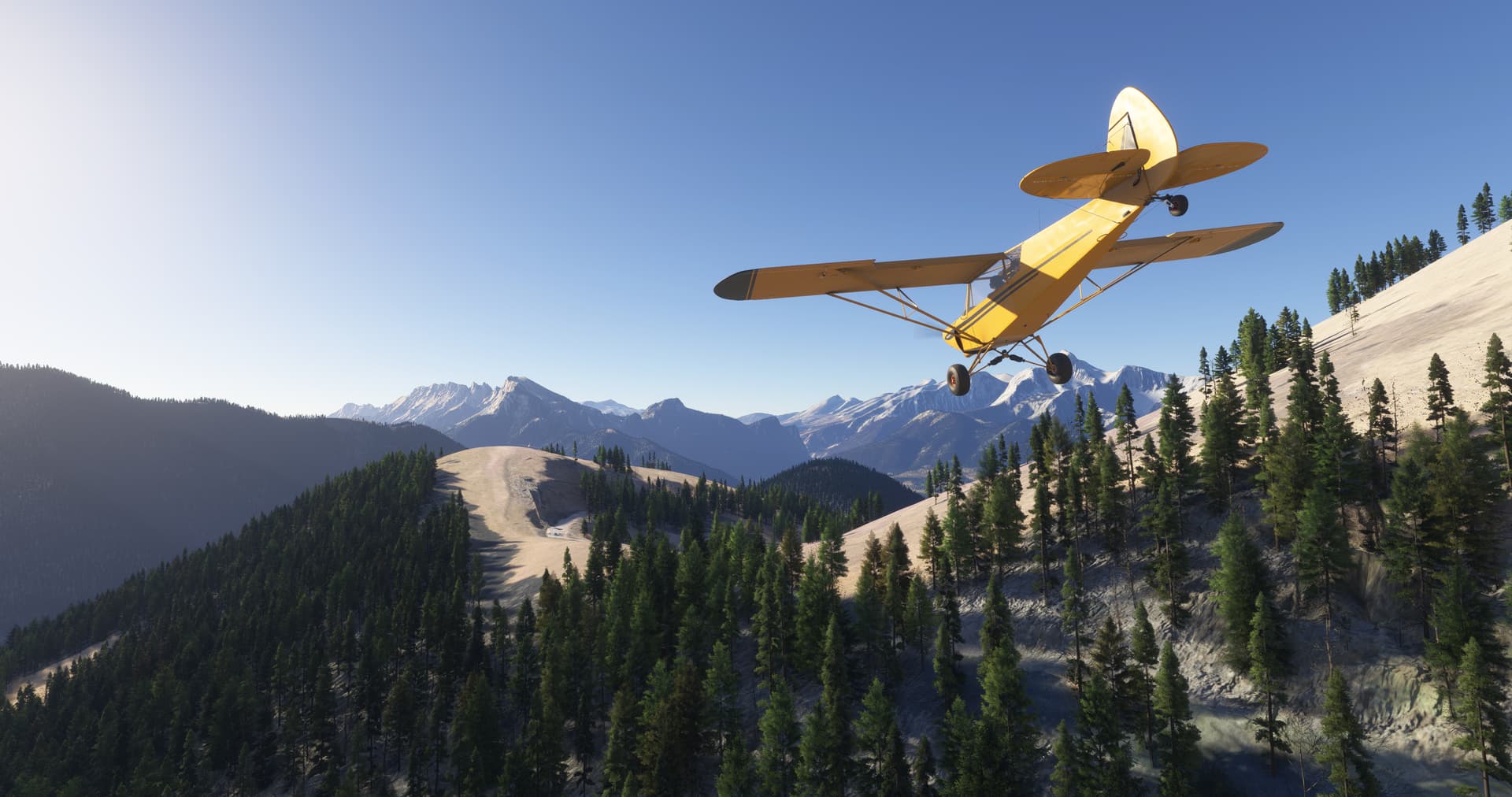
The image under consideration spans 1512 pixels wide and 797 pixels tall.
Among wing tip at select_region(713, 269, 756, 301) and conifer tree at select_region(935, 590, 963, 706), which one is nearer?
wing tip at select_region(713, 269, 756, 301)

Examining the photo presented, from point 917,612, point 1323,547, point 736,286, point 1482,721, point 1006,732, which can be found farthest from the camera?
point 917,612

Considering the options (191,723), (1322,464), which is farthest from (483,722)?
(1322,464)

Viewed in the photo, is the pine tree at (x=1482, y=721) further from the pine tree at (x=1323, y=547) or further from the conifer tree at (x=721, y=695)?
the conifer tree at (x=721, y=695)

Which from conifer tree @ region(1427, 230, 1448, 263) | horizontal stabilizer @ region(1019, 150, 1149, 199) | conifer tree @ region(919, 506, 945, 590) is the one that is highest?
conifer tree @ region(1427, 230, 1448, 263)

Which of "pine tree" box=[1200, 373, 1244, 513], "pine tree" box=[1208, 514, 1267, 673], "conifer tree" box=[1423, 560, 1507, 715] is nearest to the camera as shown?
"conifer tree" box=[1423, 560, 1507, 715]

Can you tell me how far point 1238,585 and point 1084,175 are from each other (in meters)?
64.7

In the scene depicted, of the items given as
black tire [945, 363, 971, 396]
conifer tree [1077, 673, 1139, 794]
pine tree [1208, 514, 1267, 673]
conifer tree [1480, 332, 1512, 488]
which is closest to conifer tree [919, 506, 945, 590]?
pine tree [1208, 514, 1267, 673]

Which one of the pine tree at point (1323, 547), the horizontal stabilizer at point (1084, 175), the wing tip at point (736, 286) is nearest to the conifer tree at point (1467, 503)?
the pine tree at point (1323, 547)

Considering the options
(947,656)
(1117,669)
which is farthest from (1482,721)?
(947,656)

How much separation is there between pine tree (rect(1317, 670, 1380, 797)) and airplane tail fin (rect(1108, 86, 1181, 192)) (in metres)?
49.2

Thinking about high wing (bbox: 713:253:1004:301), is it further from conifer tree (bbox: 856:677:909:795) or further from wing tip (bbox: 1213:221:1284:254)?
conifer tree (bbox: 856:677:909:795)

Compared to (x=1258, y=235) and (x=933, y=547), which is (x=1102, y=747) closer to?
(x=933, y=547)

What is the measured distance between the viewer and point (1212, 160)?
13.8 m

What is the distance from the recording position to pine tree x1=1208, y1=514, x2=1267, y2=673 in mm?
59688
